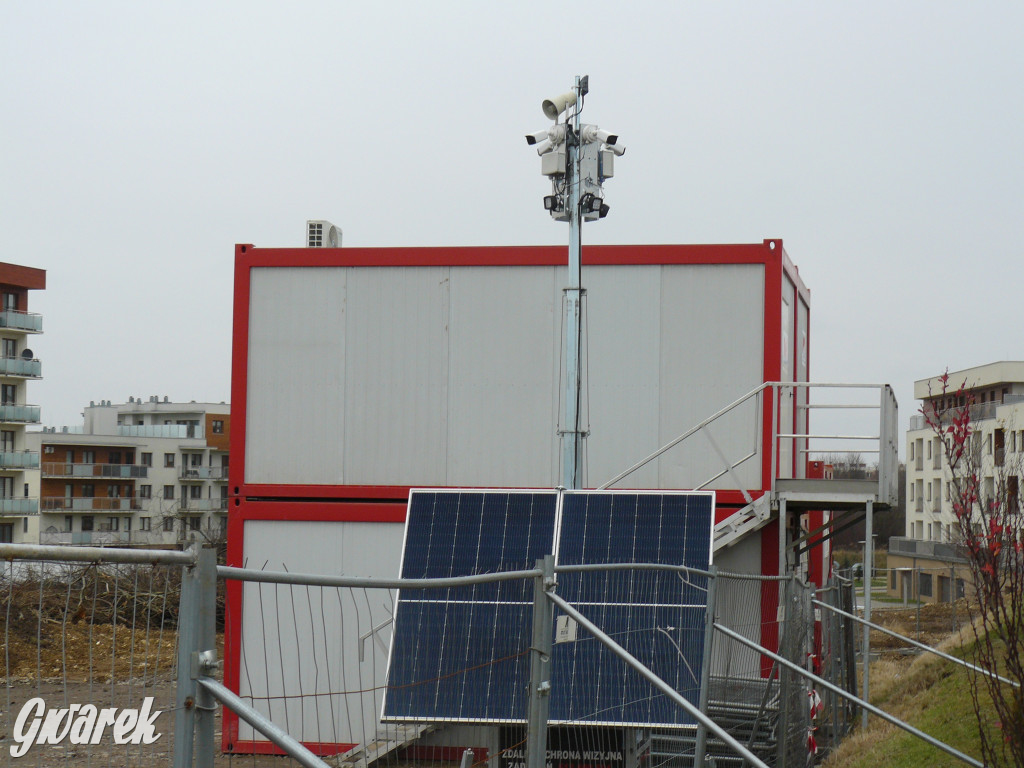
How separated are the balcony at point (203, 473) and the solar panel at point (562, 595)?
10083cm

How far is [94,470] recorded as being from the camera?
94188mm

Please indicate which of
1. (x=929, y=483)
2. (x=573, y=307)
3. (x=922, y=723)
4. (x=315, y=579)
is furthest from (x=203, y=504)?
(x=315, y=579)

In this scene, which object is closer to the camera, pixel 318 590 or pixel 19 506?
pixel 318 590

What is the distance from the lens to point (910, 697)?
16125mm

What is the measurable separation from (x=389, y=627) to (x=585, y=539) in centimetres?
445

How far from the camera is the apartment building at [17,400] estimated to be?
3081 inches

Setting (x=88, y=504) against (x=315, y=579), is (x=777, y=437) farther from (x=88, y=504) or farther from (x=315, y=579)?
(x=88, y=504)

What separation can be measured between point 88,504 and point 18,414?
1325 cm

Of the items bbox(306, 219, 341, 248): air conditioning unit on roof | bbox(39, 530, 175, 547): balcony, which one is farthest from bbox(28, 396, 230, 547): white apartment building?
bbox(306, 219, 341, 248): air conditioning unit on roof

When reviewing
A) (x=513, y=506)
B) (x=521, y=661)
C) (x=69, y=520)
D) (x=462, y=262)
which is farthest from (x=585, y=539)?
(x=69, y=520)

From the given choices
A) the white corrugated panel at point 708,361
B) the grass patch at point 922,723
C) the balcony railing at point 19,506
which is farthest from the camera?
the balcony railing at point 19,506

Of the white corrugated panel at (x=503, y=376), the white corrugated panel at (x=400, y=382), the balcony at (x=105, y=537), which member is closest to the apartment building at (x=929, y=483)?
the balcony at (x=105, y=537)

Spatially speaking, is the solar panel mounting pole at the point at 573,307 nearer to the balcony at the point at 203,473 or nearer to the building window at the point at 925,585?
the building window at the point at 925,585

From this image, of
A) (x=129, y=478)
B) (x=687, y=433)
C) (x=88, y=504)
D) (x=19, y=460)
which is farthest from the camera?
(x=129, y=478)
